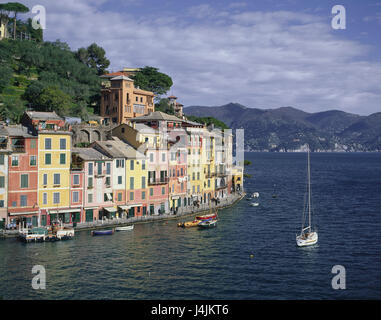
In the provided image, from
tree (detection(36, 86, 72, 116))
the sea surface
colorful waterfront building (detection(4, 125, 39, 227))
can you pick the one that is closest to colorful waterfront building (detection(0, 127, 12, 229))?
colorful waterfront building (detection(4, 125, 39, 227))

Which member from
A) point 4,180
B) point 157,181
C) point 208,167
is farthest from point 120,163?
point 208,167

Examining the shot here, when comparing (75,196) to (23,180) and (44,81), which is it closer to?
(23,180)

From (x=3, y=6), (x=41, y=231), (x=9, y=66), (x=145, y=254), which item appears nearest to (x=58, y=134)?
(x=41, y=231)

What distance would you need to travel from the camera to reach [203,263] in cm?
5362

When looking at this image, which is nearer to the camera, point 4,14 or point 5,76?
point 5,76

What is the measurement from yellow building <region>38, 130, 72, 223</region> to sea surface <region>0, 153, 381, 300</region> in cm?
597

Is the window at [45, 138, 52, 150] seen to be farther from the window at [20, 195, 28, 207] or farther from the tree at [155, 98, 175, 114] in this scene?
the tree at [155, 98, 175, 114]

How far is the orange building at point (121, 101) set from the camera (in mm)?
122375

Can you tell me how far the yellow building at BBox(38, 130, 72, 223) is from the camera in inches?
2638

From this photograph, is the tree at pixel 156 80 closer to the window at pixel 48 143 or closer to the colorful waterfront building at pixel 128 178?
the colorful waterfront building at pixel 128 178

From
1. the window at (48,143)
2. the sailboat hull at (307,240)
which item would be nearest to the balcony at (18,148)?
the window at (48,143)

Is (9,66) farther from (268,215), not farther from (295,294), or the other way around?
(295,294)

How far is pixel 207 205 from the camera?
92.4 meters

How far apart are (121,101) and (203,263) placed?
257ft
